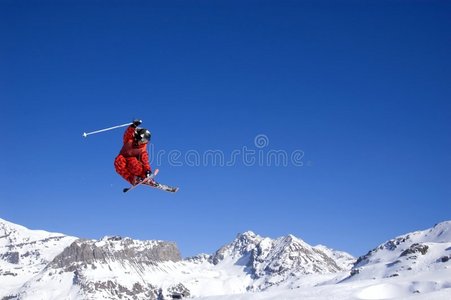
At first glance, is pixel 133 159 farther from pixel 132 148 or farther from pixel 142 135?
pixel 142 135

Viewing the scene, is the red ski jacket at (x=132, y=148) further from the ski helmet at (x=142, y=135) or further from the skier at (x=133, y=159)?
the ski helmet at (x=142, y=135)

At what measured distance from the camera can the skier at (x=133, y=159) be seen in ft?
105

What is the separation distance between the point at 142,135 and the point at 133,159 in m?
1.88

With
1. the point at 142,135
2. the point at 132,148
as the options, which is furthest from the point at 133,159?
the point at 142,135

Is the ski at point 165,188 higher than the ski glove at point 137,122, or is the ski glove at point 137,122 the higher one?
the ski glove at point 137,122

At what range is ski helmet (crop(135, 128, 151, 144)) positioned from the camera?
1238 inches

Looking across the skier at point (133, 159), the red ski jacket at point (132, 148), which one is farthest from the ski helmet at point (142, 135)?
the red ski jacket at point (132, 148)

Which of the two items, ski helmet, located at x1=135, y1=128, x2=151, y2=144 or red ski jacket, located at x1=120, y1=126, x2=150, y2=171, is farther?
red ski jacket, located at x1=120, y1=126, x2=150, y2=171

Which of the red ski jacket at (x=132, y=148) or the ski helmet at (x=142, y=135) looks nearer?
the ski helmet at (x=142, y=135)

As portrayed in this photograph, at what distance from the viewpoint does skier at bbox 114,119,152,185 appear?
3206 centimetres

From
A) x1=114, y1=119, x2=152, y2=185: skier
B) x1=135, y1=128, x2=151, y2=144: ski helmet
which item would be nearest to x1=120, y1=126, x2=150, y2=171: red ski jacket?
x1=114, y1=119, x2=152, y2=185: skier

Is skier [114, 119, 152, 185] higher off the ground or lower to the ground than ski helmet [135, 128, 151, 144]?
lower

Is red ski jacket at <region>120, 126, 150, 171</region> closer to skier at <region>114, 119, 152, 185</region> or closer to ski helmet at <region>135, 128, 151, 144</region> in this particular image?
skier at <region>114, 119, 152, 185</region>

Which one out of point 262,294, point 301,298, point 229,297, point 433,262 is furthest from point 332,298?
point 433,262
